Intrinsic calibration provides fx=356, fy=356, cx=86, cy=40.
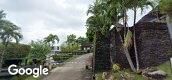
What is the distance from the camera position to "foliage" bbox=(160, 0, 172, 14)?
20.3 meters

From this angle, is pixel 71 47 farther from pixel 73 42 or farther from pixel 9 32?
pixel 9 32

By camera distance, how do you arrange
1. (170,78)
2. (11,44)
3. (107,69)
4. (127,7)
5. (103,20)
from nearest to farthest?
(170,78) → (127,7) → (103,20) → (107,69) → (11,44)

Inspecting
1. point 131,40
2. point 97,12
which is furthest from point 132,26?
point 97,12

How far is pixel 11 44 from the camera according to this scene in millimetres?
49625

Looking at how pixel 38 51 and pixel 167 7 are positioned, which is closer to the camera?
pixel 167 7

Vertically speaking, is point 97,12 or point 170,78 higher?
point 97,12

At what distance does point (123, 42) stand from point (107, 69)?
10.1 feet

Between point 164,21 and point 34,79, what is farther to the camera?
point 34,79

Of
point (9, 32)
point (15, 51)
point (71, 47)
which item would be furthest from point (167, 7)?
point (71, 47)

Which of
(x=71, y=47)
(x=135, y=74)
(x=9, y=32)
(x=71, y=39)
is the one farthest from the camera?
(x=71, y=39)

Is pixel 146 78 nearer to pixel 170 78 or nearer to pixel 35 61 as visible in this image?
pixel 170 78

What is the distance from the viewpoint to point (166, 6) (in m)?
20.7

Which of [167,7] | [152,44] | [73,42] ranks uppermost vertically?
[73,42]

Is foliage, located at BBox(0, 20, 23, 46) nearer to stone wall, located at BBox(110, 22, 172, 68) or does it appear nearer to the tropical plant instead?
the tropical plant
